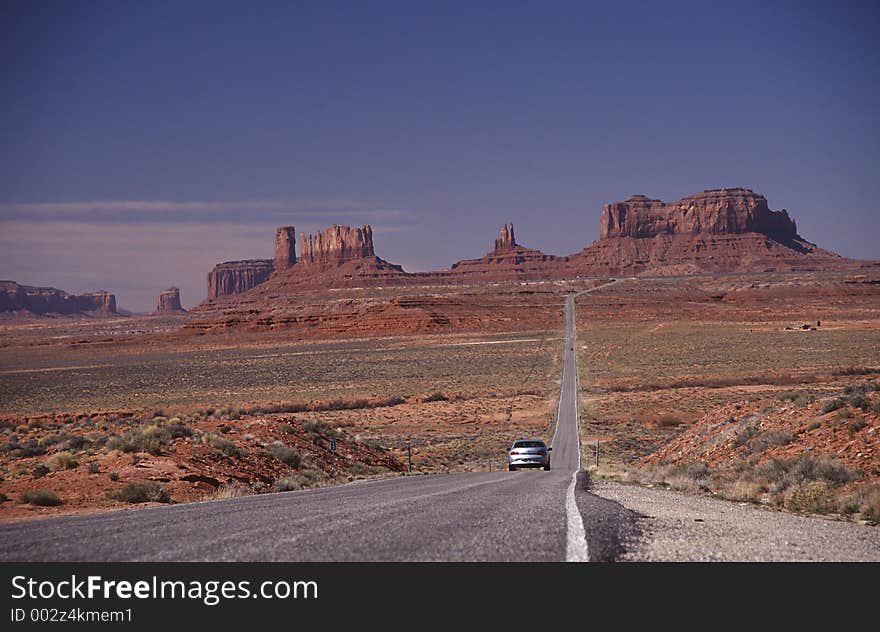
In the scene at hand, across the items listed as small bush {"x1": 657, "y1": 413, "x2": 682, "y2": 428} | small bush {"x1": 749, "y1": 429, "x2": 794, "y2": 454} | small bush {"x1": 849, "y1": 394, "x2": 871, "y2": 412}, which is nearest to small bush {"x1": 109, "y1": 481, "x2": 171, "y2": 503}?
small bush {"x1": 749, "y1": 429, "x2": 794, "y2": 454}

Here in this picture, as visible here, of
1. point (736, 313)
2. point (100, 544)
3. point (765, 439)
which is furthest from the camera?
point (736, 313)

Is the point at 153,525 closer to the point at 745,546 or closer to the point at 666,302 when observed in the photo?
the point at 745,546

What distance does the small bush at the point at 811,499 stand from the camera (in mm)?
13047

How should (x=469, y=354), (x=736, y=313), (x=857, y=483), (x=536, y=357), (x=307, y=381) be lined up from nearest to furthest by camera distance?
(x=857, y=483), (x=307, y=381), (x=536, y=357), (x=469, y=354), (x=736, y=313)

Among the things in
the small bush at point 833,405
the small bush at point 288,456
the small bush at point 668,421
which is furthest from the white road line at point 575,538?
the small bush at point 668,421

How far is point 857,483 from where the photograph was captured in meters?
14.3

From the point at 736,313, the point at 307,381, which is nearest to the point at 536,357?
the point at 307,381

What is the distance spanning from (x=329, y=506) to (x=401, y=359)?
75367mm

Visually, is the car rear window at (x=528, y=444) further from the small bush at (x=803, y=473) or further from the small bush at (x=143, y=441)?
the small bush at (x=143, y=441)

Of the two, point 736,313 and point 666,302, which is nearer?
point 736,313

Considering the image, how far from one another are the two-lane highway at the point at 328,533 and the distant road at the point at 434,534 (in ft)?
0.04

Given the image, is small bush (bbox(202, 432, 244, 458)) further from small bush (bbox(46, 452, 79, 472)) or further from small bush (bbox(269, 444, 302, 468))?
small bush (bbox(46, 452, 79, 472))

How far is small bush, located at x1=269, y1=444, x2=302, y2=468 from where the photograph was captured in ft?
75.2

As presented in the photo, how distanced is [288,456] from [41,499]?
8.79 m
